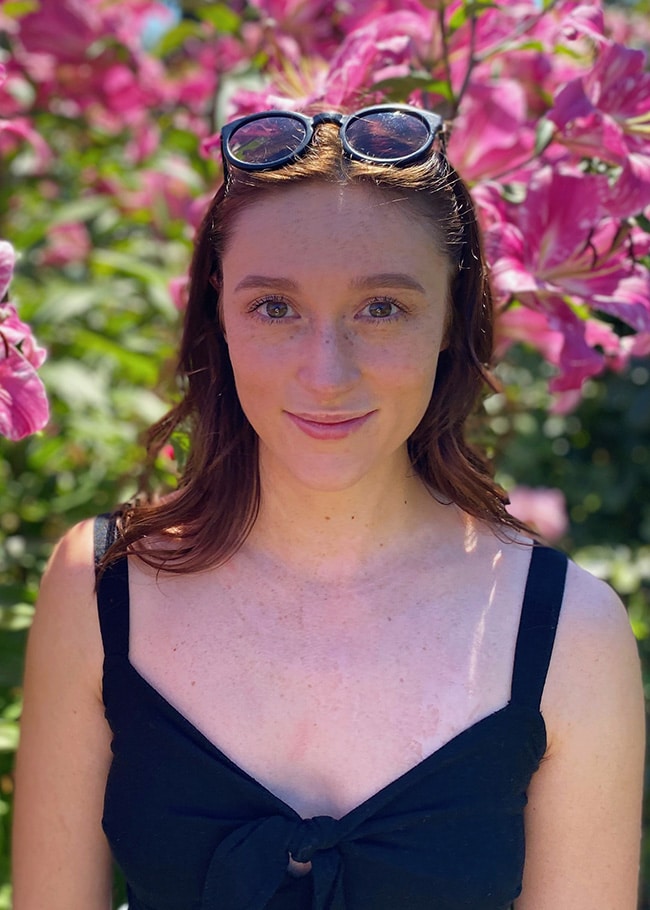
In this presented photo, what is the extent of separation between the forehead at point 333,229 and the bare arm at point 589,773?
439 millimetres

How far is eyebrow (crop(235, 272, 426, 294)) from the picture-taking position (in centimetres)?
117

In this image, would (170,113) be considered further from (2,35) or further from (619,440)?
(619,440)

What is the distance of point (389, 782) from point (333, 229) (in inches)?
22.6

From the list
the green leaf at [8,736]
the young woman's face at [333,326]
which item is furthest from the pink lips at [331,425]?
the green leaf at [8,736]

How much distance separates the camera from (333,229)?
3.88 ft

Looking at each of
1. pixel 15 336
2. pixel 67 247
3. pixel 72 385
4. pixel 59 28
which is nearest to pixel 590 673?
pixel 15 336

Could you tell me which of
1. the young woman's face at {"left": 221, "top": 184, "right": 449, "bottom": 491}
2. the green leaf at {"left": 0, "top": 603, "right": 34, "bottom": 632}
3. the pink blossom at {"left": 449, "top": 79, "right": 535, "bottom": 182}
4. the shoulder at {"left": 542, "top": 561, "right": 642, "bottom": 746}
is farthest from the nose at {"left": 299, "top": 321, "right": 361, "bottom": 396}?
the green leaf at {"left": 0, "top": 603, "right": 34, "bottom": 632}

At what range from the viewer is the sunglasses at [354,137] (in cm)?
121

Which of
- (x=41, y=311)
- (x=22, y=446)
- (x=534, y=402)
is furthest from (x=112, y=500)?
(x=534, y=402)

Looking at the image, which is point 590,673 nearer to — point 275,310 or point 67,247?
point 275,310

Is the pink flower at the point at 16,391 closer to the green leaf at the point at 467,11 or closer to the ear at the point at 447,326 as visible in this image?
the ear at the point at 447,326

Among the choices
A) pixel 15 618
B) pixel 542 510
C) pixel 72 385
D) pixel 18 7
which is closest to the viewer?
pixel 15 618

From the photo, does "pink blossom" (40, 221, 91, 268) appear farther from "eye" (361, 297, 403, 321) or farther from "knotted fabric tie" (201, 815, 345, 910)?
"knotted fabric tie" (201, 815, 345, 910)

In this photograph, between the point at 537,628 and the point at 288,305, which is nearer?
the point at 288,305
